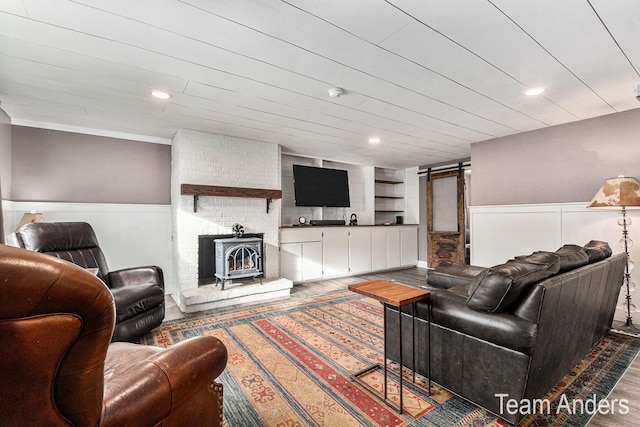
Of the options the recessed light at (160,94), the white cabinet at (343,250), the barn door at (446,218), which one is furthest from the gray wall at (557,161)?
the recessed light at (160,94)

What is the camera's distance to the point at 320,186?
215 inches

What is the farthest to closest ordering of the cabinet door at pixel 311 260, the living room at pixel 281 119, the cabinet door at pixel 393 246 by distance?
the cabinet door at pixel 393 246
the cabinet door at pixel 311 260
the living room at pixel 281 119

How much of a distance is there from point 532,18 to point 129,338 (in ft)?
12.1

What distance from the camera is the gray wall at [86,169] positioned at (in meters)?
3.44

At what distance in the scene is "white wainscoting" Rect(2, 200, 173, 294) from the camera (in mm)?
3647

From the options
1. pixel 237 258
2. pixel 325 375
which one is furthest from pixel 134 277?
pixel 325 375

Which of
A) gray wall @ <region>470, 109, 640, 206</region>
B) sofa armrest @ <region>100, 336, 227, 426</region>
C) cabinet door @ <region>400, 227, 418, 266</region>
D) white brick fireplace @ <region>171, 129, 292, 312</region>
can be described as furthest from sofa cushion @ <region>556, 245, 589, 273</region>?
cabinet door @ <region>400, 227, 418, 266</region>

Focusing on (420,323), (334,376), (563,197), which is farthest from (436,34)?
(563,197)

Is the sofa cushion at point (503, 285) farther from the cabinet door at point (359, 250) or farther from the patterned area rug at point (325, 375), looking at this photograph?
the cabinet door at point (359, 250)

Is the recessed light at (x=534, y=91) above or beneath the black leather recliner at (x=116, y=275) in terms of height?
above

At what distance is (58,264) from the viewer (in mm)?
566

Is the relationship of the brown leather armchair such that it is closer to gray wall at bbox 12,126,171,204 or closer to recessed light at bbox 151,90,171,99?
recessed light at bbox 151,90,171,99

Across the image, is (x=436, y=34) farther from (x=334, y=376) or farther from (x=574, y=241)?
(x=574, y=241)

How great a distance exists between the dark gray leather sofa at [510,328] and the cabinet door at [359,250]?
133 inches
